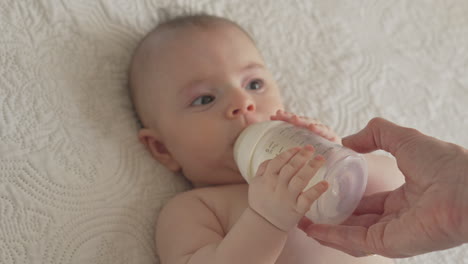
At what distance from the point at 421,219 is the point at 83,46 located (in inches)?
30.6

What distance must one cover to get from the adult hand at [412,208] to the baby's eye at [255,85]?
28cm

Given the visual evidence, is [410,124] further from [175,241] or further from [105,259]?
[105,259]

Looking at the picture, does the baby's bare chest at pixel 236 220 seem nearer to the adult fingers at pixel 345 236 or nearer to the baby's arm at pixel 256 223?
the baby's arm at pixel 256 223

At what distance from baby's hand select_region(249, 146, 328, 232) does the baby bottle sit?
1.2 inches

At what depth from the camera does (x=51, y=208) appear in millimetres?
962

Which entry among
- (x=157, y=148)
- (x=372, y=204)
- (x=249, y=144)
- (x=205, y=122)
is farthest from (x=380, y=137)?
(x=157, y=148)

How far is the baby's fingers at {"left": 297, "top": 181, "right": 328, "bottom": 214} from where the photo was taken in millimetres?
710

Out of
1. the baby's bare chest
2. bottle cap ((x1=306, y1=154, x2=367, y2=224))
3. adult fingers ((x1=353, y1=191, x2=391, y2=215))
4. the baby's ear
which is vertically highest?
bottle cap ((x1=306, y1=154, x2=367, y2=224))

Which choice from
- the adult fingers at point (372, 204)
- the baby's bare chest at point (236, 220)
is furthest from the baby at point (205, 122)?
the adult fingers at point (372, 204)

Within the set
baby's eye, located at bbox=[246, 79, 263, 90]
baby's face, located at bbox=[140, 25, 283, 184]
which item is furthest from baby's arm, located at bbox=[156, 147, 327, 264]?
baby's eye, located at bbox=[246, 79, 263, 90]

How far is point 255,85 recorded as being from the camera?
1104 millimetres

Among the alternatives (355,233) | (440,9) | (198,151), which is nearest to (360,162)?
(355,233)

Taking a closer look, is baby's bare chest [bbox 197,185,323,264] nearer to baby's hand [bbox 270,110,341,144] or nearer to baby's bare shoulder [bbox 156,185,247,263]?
baby's bare shoulder [bbox 156,185,247,263]

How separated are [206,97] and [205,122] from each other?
0.06 meters
